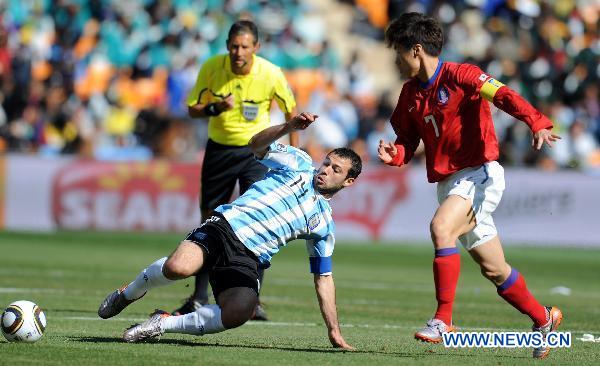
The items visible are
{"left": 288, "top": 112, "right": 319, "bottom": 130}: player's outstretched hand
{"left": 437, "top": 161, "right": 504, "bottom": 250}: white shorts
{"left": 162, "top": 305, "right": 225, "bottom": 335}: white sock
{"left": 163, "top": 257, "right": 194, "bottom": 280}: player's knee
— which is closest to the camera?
{"left": 288, "top": 112, "right": 319, "bottom": 130}: player's outstretched hand

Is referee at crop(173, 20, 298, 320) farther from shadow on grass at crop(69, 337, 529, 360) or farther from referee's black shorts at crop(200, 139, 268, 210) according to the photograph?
shadow on grass at crop(69, 337, 529, 360)

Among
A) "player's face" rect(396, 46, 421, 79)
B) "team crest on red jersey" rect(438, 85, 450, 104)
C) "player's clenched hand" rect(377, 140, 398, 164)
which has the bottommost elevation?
"player's clenched hand" rect(377, 140, 398, 164)

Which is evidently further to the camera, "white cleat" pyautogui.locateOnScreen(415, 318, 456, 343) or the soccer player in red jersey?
the soccer player in red jersey

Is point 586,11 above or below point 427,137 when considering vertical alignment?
above

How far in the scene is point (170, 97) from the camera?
25141 mm

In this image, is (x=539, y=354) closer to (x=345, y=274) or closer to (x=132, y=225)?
(x=345, y=274)

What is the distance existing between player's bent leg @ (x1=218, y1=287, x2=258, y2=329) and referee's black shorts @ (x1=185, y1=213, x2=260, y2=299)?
0.08m

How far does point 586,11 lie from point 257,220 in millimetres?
24449

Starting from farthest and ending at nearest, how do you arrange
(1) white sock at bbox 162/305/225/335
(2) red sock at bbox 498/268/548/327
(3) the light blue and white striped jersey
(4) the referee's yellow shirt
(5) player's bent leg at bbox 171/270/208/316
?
(4) the referee's yellow shirt, (5) player's bent leg at bbox 171/270/208/316, (2) red sock at bbox 498/268/548/327, (3) the light blue and white striped jersey, (1) white sock at bbox 162/305/225/335

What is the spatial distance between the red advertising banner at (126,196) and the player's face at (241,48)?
37.0ft

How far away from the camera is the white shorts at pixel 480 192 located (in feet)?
29.0

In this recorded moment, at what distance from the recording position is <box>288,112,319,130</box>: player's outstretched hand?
8.02 m

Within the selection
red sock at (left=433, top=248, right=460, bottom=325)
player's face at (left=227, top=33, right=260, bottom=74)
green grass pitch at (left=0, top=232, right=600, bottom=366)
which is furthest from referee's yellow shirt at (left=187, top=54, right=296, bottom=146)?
red sock at (left=433, top=248, right=460, bottom=325)

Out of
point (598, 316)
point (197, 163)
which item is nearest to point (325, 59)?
point (197, 163)
